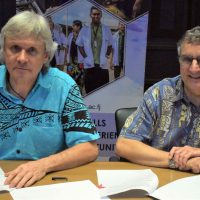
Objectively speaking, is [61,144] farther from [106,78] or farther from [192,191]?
[106,78]

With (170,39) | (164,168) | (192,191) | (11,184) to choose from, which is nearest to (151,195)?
(192,191)

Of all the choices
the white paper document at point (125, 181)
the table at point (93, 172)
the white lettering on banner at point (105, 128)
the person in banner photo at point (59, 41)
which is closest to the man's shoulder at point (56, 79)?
the table at point (93, 172)

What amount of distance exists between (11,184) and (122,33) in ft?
7.42

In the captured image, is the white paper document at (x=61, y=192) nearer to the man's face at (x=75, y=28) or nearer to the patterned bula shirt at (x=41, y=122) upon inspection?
the patterned bula shirt at (x=41, y=122)

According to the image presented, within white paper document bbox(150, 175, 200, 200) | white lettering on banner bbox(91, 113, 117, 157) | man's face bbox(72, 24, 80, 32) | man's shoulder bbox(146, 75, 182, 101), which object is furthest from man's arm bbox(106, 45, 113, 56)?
white paper document bbox(150, 175, 200, 200)

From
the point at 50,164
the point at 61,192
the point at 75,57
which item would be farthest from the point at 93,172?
the point at 75,57

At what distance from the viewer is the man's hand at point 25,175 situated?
1657mm

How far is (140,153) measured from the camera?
2039 mm

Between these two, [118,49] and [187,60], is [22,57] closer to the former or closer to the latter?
[187,60]

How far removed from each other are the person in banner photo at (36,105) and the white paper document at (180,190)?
0.51 meters

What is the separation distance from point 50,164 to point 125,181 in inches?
15.0

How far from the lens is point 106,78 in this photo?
3.68 meters

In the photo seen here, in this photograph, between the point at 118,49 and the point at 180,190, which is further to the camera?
the point at 118,49

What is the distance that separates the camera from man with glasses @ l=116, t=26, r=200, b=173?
211 cm
